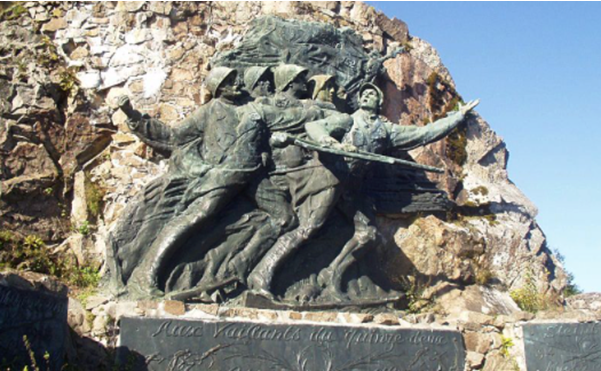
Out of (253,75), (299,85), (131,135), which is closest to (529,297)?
(299,85)

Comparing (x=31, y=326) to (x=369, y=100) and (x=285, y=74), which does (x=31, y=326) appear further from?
(x=369, y=100)

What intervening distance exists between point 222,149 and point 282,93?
979 mm

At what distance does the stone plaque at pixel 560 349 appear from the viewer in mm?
7121

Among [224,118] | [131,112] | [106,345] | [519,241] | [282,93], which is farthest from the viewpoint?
[519,241]

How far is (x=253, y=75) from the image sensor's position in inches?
291

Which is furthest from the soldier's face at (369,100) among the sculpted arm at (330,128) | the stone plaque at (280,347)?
the stone plaque at (280,347)

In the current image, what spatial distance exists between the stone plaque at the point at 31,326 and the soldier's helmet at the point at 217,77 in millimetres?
2692

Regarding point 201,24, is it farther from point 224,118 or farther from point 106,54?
point 224,118

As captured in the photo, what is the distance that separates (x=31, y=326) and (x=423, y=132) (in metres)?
4.43

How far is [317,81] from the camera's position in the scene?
25.4 ft

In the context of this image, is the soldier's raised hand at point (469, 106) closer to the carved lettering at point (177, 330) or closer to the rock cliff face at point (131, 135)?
the rock cliff face at point (131, 135)

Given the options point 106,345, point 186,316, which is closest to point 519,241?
point 186,316

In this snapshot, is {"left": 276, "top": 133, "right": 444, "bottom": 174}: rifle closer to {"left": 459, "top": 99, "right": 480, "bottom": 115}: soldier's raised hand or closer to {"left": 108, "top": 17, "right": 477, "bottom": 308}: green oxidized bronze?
{"left": 108, "top": 17, "right": 477, "bottom": 308}: green oxidized bronze

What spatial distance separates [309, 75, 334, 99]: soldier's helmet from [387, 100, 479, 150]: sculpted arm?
2.65ft
